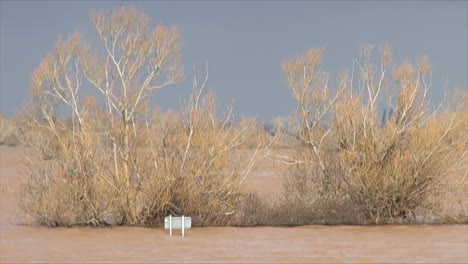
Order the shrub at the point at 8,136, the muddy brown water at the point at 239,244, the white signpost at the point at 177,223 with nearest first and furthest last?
1. the muddy brown water at the point at 239,244
2. the white signpost at the point at 177,223
3. the shrub at the point at 8,136

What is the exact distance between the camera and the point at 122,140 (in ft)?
68.1

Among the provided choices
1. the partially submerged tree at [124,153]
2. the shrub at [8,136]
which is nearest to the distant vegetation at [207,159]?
the partially submerged tree at [124,153]

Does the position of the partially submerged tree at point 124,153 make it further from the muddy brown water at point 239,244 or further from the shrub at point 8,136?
the shrub at point 8,136

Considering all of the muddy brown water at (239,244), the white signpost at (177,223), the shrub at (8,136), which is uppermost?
the shrub at (8,136)

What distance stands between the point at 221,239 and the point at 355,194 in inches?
183

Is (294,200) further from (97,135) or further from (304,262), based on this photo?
(304,262)

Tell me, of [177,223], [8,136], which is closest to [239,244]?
Answer: [177,223]

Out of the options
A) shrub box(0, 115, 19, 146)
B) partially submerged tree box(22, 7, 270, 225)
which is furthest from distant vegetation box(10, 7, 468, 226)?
shrub box(0, 115, 19, 146)

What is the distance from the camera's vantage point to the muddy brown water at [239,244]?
51.2 feet

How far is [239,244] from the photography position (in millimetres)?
17688

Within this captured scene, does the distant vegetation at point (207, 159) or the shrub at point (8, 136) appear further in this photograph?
the shrub at point (8, 136)

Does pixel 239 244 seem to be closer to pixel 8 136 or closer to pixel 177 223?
pixel 177 223

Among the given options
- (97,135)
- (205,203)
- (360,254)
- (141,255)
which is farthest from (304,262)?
(97,135)

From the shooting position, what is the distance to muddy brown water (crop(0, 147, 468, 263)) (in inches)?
615
